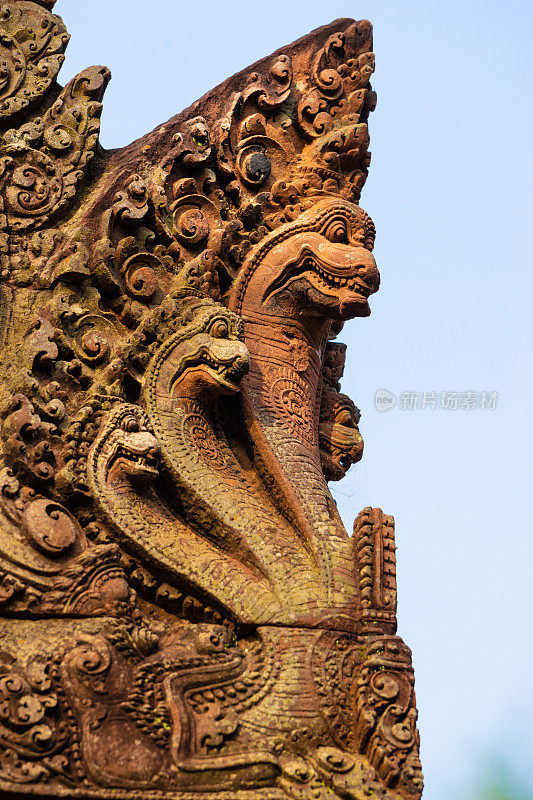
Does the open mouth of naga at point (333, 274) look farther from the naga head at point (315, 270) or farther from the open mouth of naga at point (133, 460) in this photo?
the open mouth of naga at point (133, 460)

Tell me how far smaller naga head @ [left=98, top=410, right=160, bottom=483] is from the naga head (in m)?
1.15

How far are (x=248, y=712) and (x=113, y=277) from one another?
229cm

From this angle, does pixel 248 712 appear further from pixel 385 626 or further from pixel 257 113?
pixel 257 113

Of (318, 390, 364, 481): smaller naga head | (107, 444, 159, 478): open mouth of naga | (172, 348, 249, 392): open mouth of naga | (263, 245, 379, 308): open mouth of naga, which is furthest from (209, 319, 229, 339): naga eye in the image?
(318, 390, 364, 481): smaller naga head

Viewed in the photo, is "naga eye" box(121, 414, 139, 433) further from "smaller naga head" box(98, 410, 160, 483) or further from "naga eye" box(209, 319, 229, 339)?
"naga eye" box(209, 319, 229, 339)

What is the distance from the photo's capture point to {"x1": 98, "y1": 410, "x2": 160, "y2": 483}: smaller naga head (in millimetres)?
5629

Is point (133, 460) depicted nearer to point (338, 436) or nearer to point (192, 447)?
point (192, 447)

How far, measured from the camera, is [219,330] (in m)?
6.11

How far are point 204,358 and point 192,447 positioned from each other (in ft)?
1.44

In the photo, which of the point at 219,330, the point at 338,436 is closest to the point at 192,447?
the point at 219,330

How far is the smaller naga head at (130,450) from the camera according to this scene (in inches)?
222

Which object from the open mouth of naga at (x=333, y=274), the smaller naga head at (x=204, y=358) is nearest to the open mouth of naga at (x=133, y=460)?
the smaller naga head at (x=204, y=358)

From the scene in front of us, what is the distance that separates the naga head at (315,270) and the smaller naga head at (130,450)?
1.15 metres

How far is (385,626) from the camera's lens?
5.61 meters
